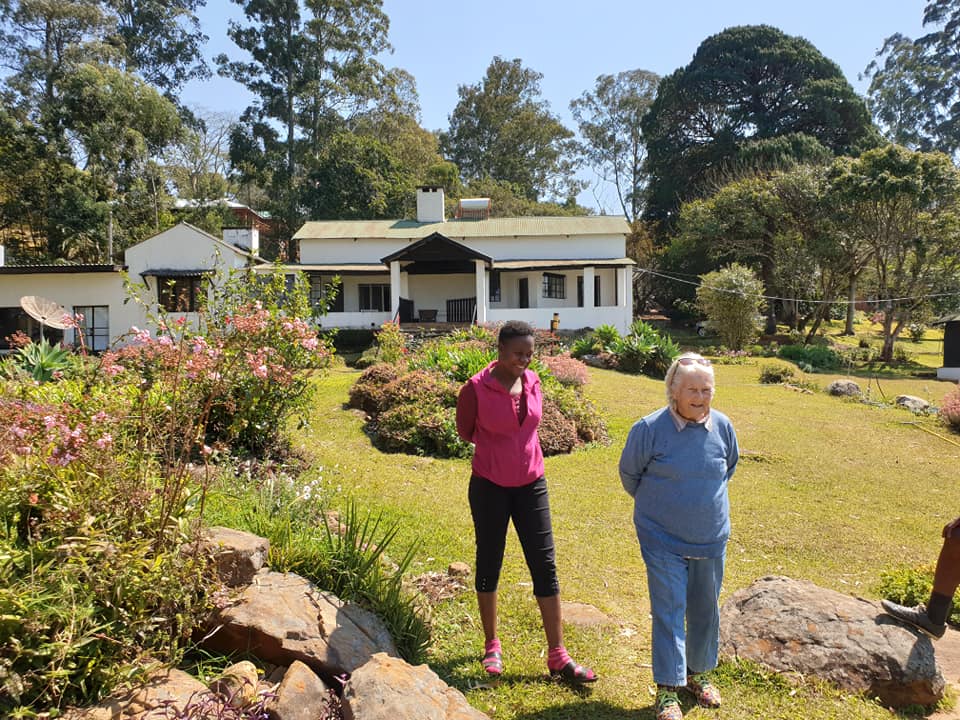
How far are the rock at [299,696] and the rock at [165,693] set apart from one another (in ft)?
0.98

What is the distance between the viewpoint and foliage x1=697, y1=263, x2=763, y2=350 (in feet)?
84.5

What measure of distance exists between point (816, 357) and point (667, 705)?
78.1ft

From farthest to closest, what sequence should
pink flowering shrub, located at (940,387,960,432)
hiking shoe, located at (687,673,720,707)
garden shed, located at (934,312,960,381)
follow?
garden shed, located at (934,312,960,381) → pink flowering shrub, located at (940,387,960,432) → hiking shoe, located at (687,673,720,707)

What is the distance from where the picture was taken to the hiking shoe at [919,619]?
374 cm

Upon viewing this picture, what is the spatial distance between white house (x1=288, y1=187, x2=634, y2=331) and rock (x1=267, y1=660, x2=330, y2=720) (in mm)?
24087

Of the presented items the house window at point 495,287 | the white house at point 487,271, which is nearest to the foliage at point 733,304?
the white house at point 487,271

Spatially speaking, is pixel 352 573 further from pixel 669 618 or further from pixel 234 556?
pixel 669 618

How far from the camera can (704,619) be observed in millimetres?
3346

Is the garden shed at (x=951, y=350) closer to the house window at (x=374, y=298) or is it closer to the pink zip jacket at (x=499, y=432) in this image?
the house window at (x=374, y=298)

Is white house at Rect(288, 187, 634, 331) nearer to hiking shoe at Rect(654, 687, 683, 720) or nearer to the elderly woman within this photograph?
the elderly woman

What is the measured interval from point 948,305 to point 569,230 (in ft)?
53.0

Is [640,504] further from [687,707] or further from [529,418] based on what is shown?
[687,707]

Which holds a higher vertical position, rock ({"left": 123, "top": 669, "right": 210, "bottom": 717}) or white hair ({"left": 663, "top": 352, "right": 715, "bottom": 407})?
white hair ({"left": 663, "top": 352, "right": 715, "bottom": 407})

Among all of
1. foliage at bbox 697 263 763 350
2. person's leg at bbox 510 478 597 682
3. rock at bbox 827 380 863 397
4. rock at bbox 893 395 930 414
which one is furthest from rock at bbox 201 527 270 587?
foliage at bbox 697 263 763 350
